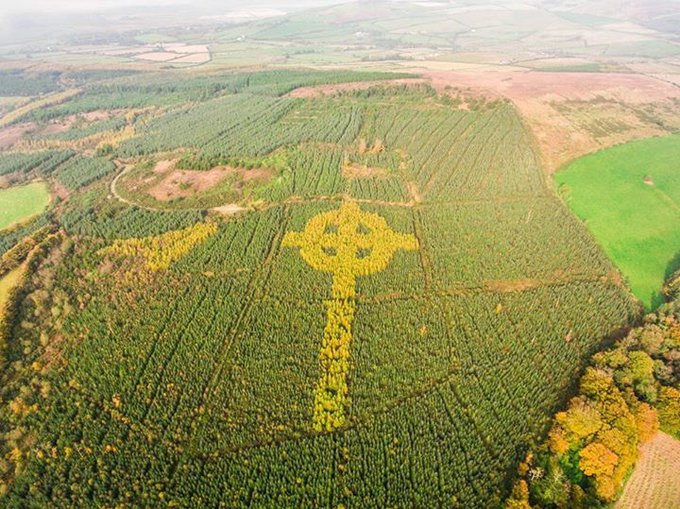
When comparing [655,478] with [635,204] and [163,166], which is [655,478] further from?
[163,166]

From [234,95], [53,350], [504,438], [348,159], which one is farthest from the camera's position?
[234,95]

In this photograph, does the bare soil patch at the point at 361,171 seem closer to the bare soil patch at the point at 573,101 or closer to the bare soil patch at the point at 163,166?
the bare soil patch at the point at 573,101

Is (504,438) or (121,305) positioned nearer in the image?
(504,438)

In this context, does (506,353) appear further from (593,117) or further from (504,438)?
(593,117)

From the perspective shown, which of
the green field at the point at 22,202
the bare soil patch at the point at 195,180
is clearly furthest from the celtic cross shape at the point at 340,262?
the green field at the point at 22,202

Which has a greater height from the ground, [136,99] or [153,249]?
[136,99]

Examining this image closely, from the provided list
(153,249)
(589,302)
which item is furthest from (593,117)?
(153,249)

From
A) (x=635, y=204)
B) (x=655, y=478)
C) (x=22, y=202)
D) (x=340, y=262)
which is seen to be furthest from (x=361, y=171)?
(x=22, y=202)
